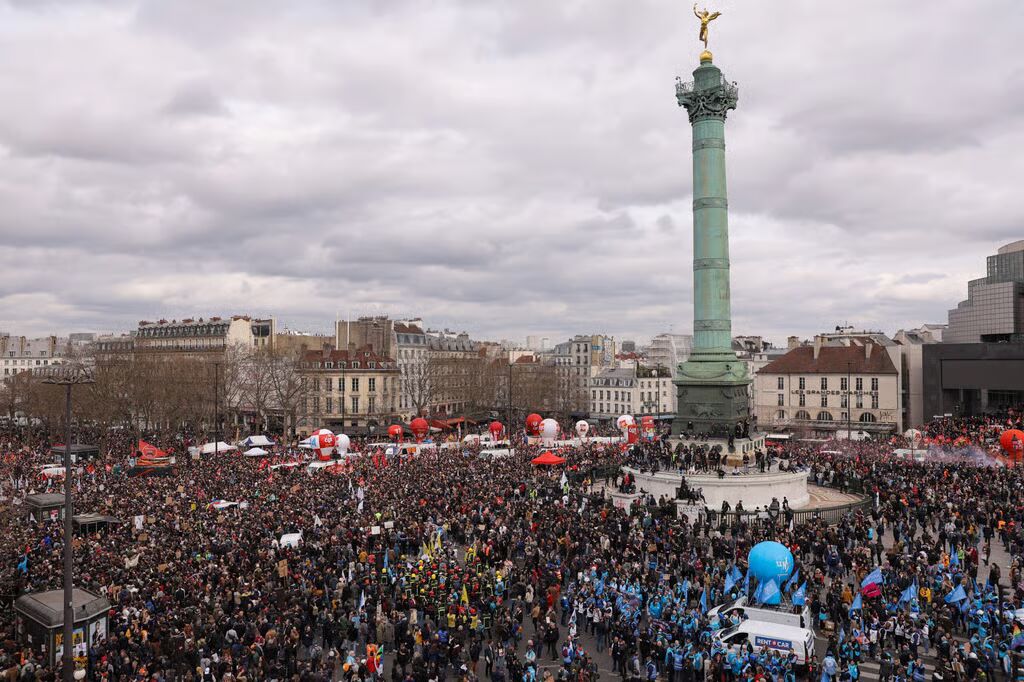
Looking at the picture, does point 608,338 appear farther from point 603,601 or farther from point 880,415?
point 603,601

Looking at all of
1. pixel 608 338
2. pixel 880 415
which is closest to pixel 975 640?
pixel 880 415

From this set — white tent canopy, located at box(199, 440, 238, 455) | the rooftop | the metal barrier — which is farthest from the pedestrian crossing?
the rooftop

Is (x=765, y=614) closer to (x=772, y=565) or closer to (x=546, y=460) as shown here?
(x=772, y=565)

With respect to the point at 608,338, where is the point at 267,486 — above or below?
A: below

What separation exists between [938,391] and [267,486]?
2250 inches

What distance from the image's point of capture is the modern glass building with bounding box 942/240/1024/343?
2857 inches

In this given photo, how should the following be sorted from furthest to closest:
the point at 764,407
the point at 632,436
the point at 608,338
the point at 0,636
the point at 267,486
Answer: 1. the point at 608,338
2. the point at 764,407
3. the point at 632,436
4. the point at 267,486
5. the point at 0,636

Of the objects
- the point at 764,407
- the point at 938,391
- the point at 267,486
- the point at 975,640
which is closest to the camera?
the point at 975,640

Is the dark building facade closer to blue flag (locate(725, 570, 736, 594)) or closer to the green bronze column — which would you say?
the green bronze column

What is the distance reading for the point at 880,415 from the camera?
6838 centimetres

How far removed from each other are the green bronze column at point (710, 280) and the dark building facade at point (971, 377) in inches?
1354

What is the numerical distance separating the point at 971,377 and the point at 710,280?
37.2 meters

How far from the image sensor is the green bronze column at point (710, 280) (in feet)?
128

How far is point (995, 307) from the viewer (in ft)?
244
